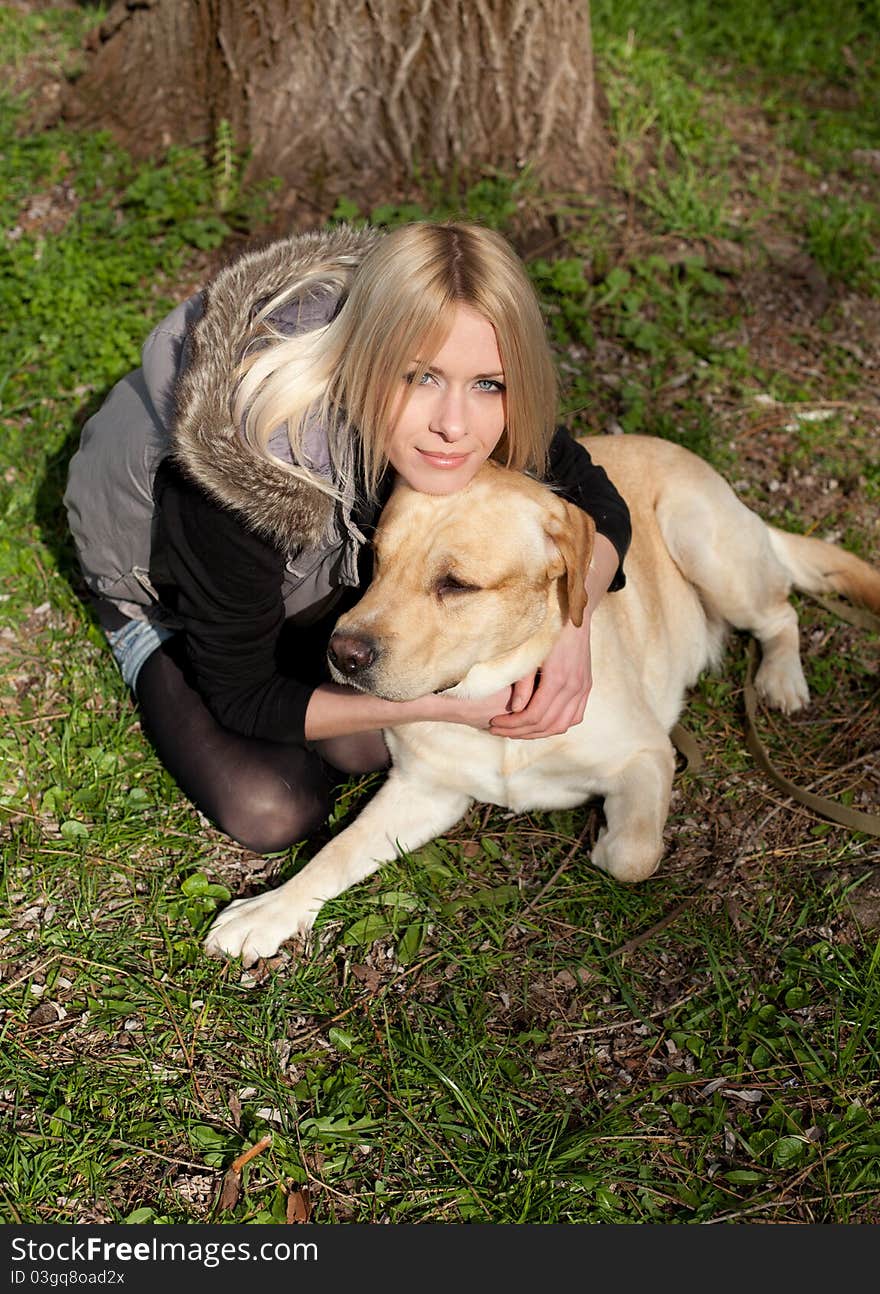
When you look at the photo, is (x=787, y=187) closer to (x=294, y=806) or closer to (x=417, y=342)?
(x=417, y=342)

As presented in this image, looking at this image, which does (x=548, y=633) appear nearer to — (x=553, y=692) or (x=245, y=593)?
(x=553, y=692)

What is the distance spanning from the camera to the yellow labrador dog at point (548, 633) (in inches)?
107

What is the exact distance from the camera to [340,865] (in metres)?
3.25

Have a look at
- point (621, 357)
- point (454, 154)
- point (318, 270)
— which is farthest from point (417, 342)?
point (454, 154)

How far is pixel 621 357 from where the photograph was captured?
4922 millimetres

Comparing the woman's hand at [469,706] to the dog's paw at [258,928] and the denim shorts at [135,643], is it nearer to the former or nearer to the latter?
the dog's paw at [258,928]

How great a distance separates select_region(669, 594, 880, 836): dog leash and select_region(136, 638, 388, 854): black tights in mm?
1029

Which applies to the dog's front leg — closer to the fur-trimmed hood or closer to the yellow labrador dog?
the yellow labrador dog

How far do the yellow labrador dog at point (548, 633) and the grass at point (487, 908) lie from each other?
14 centimetres

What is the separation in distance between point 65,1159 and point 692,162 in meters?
5.20

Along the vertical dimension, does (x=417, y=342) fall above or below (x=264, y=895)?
above

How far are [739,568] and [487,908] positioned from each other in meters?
1.58

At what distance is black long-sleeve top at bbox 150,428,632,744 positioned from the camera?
2939mm

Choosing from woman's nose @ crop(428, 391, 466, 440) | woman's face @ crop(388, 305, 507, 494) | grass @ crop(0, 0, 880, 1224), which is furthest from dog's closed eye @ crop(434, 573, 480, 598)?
grass @ crop(0, 0, 880, 1224)
